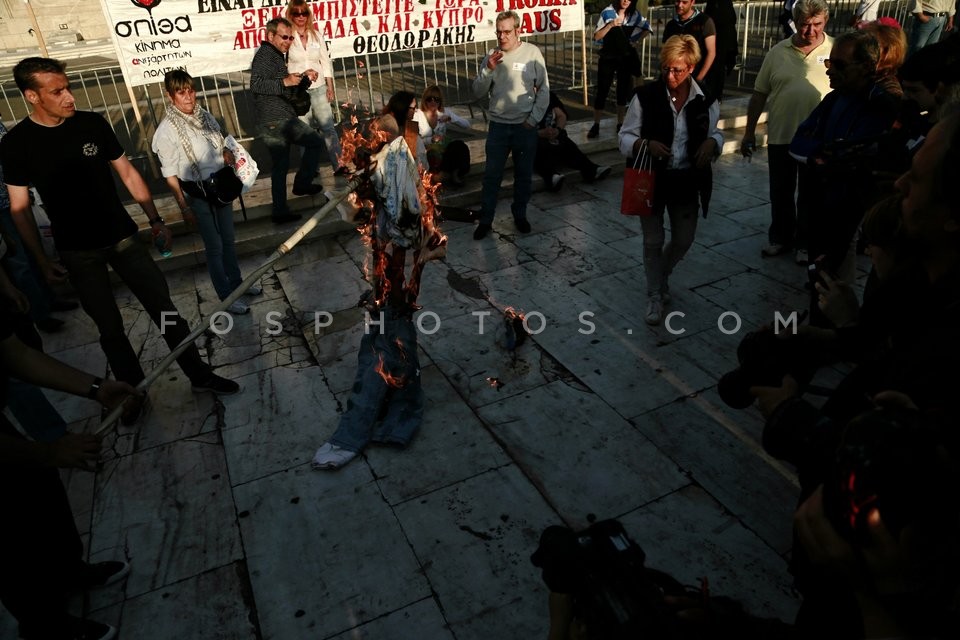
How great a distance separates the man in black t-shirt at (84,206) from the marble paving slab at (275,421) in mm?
323

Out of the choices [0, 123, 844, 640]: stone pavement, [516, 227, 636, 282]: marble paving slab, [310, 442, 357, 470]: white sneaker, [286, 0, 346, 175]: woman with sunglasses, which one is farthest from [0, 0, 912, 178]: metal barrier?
[310, 442, 357, 470]: white sneaker

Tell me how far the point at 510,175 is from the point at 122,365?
5640mm

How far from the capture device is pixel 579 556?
1.80 metres

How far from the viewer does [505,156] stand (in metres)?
7.09

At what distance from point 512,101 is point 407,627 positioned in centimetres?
521

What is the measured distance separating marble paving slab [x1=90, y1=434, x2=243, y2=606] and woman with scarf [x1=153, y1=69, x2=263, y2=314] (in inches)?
77.8

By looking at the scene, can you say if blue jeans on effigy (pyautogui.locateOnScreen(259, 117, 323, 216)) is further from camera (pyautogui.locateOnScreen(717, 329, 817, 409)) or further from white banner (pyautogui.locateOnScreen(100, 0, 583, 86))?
camera (pyautogui.locateOnScreen(717, 329, 817, 409))

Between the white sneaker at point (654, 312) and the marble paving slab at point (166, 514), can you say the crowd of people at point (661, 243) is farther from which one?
the marble paving slab at point (166, 514)

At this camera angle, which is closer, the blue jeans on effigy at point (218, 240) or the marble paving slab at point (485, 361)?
the marble paving slab at point (485, 361)

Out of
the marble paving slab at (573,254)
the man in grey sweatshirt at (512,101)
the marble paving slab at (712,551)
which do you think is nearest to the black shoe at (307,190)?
the man in grey sweatshirt at (512,101)

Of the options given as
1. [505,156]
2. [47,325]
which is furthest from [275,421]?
[505,156]

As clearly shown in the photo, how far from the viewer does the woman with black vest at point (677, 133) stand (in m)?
4.70

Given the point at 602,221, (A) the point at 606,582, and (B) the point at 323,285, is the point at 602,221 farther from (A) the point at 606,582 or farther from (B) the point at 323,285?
(A) the point at 606,582

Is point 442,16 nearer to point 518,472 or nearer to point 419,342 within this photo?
point 419,342
